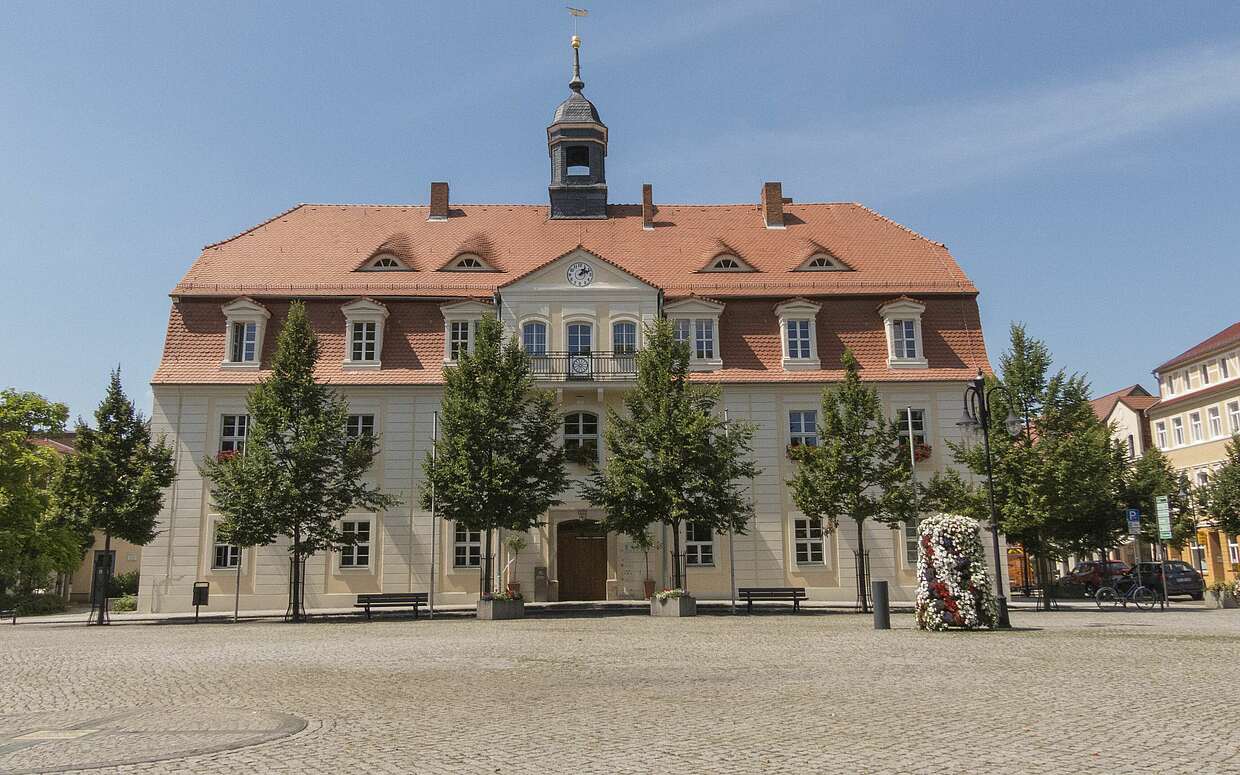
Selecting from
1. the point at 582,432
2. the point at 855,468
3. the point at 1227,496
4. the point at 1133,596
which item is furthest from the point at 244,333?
the point at 1227,496

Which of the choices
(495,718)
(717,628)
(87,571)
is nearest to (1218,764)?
(495,718)

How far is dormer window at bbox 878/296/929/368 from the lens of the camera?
108ft

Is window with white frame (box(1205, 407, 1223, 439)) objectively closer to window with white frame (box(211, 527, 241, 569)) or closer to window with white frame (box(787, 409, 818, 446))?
window with white frame (box(787, 409, 818, 446))

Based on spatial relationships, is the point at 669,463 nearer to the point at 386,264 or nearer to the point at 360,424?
the point at 360,424

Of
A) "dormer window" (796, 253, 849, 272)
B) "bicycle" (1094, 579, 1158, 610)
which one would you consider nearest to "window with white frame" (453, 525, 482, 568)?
"dormer window" (796, 253, 849, 272)

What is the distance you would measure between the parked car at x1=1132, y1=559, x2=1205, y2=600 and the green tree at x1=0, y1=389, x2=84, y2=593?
1556 inches

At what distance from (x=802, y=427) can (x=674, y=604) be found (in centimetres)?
949

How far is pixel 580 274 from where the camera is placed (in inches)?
1303

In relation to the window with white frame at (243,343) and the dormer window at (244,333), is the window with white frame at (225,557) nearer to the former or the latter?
the dormer window at (244,333)

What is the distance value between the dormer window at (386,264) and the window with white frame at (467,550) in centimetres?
992

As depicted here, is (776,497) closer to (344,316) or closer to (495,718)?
(344,316)

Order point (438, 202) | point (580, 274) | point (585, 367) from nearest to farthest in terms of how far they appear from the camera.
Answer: point (585, 367), point (580, 274), point (438, 202)

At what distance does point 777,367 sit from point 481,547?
38.4ft

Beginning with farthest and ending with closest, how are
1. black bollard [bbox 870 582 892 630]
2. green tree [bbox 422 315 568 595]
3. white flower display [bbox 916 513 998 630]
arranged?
green tree [bbox 422 315 568 595]
black bollard [bbox 870 582 892 630]
white flower display [bbox 916 513 998 630]
